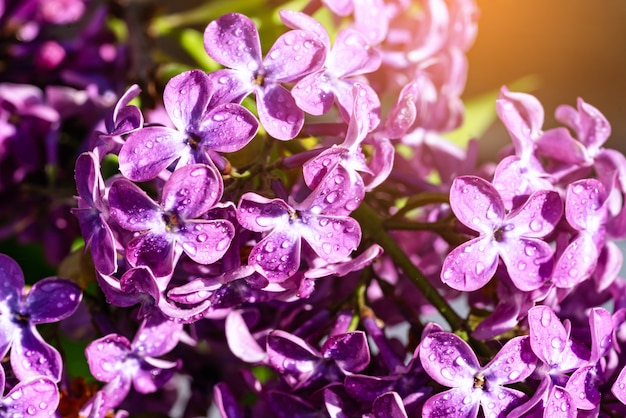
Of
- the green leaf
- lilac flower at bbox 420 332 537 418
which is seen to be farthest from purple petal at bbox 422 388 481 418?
the green leaf

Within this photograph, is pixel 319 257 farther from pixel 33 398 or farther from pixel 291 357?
pixel 33 398

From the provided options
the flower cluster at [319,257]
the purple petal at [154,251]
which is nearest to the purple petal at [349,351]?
the flower cluster at [319,257]

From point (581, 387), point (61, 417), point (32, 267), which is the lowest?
point (32, 267)

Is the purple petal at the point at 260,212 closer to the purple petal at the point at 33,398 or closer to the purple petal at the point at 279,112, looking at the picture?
the purple petal at the point at 279,112

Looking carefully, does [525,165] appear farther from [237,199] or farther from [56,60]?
[56,60]

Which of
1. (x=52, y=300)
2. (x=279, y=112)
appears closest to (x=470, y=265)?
(x=279, y=112)

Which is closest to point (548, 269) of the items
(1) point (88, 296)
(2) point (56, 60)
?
(1) point (88, 296)
